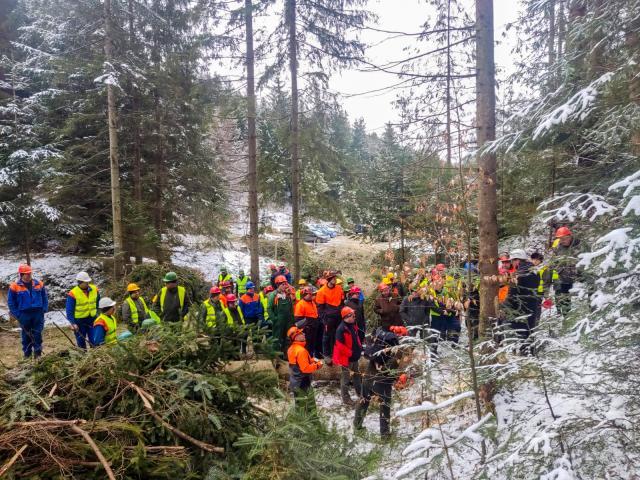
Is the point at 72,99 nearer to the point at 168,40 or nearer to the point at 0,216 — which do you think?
the point at 168,40

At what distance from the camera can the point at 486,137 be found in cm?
593

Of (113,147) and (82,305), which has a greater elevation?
(113,147)

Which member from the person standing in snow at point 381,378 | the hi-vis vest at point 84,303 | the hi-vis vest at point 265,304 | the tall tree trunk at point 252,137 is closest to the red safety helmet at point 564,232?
the person standing in snow at point 381,378

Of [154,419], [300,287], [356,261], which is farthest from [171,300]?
[356,261]

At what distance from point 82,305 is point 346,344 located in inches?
216

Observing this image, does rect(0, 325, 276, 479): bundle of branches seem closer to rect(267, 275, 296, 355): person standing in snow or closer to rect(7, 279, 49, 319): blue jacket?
rect(267, 275, 296, 355): person standing in snow

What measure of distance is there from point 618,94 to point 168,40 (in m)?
16.3

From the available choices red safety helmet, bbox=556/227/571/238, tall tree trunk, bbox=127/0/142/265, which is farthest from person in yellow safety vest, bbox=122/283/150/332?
tall tree trunk, bbox=127/0/142/265

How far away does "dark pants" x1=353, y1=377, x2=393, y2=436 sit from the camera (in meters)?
6.26

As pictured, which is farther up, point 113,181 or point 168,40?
point 168,40

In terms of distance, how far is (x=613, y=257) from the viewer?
10.2 ft

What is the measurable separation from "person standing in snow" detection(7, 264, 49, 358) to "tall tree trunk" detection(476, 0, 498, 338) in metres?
8.87

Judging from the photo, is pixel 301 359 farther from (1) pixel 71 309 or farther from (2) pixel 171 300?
(1) pixel 71 309

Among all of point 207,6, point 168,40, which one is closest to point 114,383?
point 207,6
